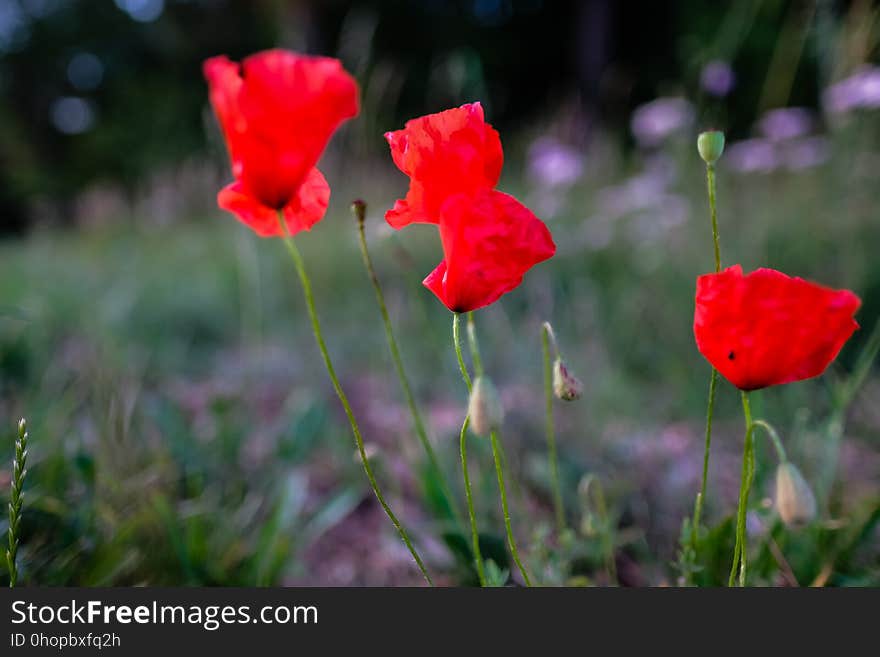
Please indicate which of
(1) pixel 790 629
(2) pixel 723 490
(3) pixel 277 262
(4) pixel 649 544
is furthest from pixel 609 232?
(1) pixel 790 629

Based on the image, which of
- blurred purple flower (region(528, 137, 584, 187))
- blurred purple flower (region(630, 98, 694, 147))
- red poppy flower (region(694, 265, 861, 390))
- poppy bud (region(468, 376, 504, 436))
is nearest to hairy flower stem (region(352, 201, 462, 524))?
poppy bud (region(468, 376, 504, 436))

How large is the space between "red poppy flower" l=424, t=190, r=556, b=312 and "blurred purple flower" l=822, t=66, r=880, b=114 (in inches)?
67.4

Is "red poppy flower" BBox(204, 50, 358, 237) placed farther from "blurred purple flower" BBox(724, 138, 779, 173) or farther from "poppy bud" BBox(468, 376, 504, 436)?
"blurred purple flower" BBox(724, 138, 779, 173)

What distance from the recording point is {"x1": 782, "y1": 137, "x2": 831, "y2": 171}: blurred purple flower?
287cm

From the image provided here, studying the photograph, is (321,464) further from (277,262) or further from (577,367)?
(277,262)

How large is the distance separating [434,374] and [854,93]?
4.62ft

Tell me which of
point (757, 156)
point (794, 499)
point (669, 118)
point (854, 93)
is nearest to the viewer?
point (794, 499)

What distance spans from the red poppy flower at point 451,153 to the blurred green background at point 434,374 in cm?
25

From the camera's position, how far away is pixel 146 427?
1.38 meters

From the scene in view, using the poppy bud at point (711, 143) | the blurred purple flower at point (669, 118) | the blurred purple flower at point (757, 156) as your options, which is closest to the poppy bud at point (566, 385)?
the poppy bud at point (711, 143)

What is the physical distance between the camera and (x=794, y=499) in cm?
48

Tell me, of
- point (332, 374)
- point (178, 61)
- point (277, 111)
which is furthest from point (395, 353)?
point (178, 61)

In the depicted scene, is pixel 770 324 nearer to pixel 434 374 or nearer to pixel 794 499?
pixel 794 499

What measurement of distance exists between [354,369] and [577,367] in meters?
0.67
